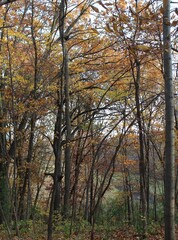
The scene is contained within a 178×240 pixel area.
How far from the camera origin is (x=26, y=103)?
28.5 ft

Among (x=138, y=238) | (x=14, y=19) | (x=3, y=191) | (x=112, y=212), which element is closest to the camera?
(x=138, y=238)

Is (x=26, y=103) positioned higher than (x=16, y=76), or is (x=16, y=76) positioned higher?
(x=16, y=76)

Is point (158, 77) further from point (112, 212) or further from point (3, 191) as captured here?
point (112, 212)

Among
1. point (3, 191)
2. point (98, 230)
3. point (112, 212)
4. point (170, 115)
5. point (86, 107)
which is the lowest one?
point (112, 212)

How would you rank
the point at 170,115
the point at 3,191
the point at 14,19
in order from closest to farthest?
the point at 170,115, the point at 14,19, the point at 3,191

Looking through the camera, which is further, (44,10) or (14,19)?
(14,19)

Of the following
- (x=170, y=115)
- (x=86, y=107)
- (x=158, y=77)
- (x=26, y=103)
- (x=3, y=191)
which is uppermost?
(x=158, y=77)

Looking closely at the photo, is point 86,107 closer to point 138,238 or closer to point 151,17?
point 138,238

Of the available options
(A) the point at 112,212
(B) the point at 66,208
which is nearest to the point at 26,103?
(B) the point at 66,208

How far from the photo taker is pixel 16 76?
9000mm

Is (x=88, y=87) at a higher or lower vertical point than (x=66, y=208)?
higher

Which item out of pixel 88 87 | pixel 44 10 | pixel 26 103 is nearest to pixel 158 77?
pixel 88 87

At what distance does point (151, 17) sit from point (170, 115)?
2365 millimetres

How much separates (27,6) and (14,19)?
49.1 inches
